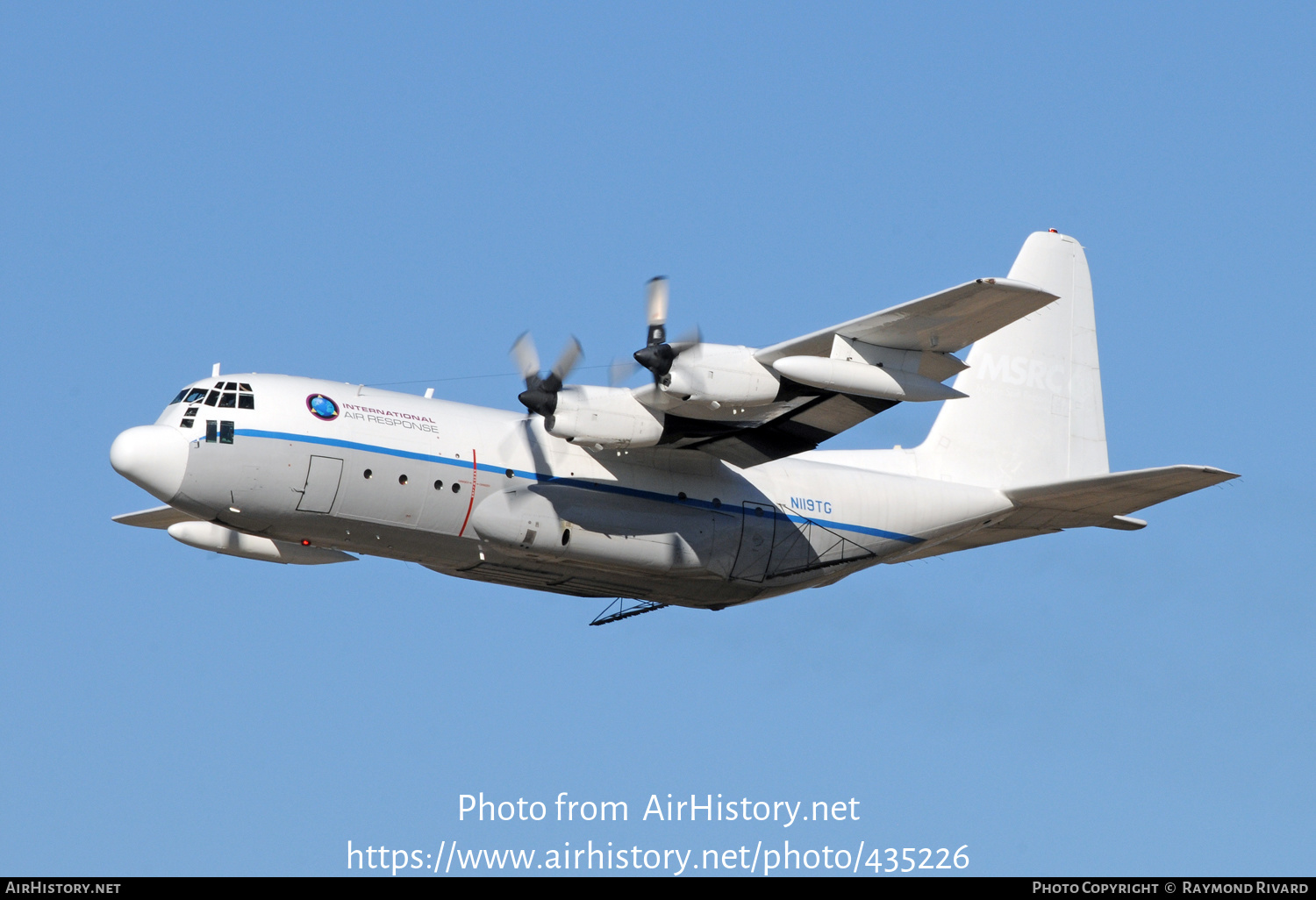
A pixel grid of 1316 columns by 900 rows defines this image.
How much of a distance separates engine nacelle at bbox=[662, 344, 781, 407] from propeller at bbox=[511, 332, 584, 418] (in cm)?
148

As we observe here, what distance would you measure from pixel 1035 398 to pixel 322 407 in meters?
11.6

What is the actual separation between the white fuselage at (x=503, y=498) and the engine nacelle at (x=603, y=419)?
75 cm

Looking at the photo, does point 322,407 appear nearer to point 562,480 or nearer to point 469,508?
point 469,508

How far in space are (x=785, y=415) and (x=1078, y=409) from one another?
23.1ft

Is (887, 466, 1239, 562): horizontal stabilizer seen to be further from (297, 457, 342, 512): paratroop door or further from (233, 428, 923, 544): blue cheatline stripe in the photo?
(297, 457, 342, 512): paratroop door

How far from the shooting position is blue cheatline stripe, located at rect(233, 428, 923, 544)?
66.7 feet

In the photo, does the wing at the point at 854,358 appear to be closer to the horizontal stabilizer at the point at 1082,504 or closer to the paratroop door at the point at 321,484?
the horizontal stabilizer at the point at 1082,504

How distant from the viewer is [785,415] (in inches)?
847

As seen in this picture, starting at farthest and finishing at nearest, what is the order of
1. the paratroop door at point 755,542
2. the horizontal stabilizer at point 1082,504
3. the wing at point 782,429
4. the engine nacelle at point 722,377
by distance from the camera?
the paratroop door at point 755,542 → the horizontal stabilizer at point 1082,504 → the wing at point 782,429 → the engine nacelle at point 722,377

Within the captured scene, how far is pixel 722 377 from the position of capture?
66.6ft

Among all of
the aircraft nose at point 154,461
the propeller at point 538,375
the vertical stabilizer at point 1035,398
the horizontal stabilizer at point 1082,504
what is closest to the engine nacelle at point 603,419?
the propeller at point 538,375

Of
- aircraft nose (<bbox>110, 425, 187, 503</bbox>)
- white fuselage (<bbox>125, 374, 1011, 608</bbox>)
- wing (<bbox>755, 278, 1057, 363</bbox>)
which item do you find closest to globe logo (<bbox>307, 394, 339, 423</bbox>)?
white fuselage (<bbox>125, 374, 1011, 608</bbox>)

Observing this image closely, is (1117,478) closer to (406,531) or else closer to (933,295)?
(933,295)

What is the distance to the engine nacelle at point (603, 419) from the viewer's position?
67.7 ft
